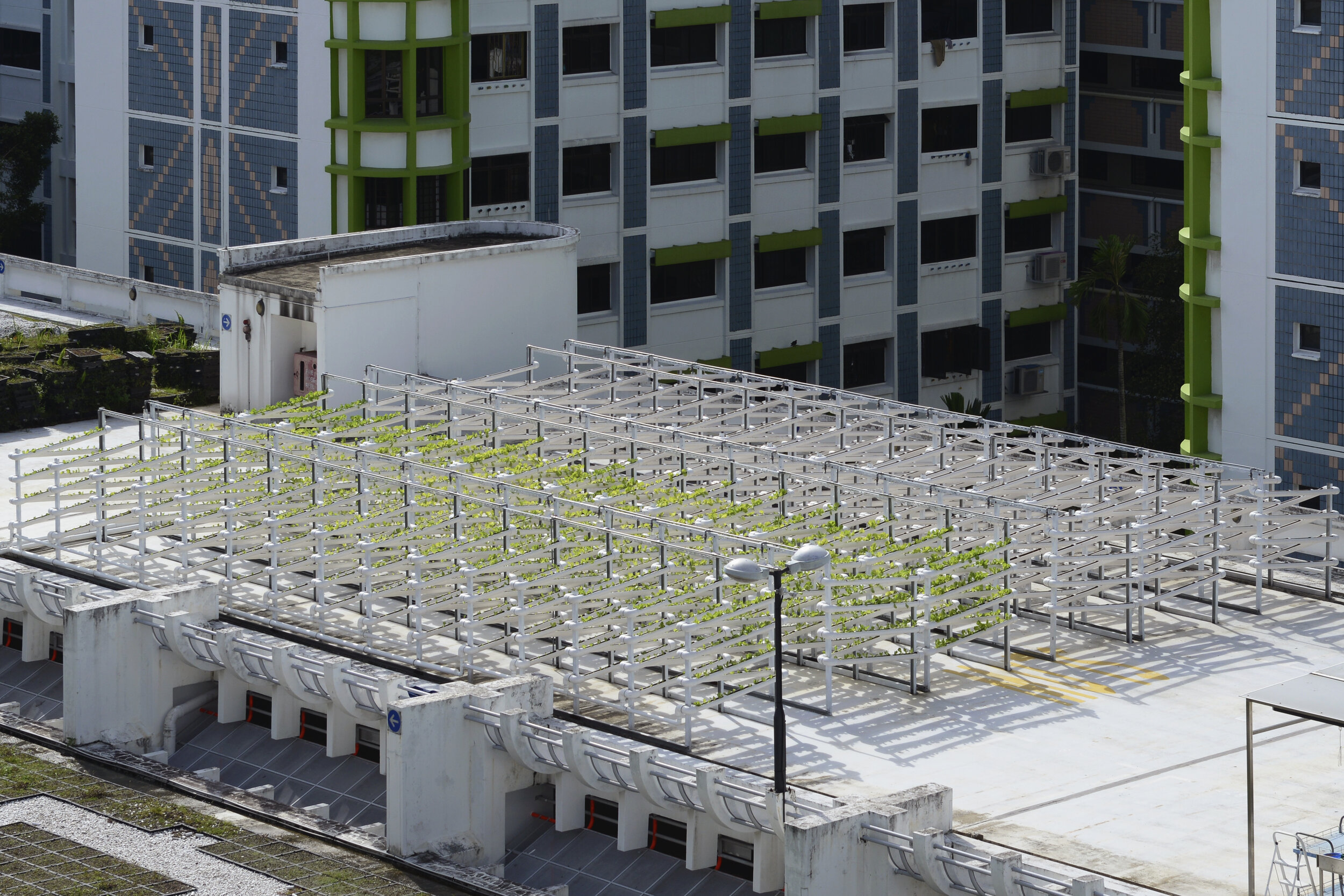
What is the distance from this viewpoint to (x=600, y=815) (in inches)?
1625

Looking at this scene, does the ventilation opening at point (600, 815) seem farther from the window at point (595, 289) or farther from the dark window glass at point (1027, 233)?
the dark window glass at point (1027, 233)

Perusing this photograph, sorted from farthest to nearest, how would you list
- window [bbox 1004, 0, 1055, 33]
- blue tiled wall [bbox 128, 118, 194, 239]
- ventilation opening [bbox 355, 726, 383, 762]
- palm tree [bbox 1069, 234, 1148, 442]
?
palm tree [bbox 1069, 234, 1148, 442], window [bbox 1004, 0, 1055, 33], blue tiled wall [bbox 128, 118, 194, 239], ventilation opening [bbox 355, 726, 383, 762]

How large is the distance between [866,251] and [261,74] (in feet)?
69.1

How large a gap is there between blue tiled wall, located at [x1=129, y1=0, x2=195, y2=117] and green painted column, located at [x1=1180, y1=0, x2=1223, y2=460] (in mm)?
33911

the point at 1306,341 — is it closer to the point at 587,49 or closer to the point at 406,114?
the point at 587,49

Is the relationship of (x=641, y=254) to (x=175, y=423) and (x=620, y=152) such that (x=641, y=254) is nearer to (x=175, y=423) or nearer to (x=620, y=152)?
(x=620, y=152)

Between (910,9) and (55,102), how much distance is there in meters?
35.7

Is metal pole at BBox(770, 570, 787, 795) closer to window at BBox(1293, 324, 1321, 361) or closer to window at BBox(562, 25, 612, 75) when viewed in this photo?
window at BBox(1293, 324, 1321, 361)

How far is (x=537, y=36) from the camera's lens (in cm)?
7219

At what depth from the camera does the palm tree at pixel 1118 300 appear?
84.7 meters

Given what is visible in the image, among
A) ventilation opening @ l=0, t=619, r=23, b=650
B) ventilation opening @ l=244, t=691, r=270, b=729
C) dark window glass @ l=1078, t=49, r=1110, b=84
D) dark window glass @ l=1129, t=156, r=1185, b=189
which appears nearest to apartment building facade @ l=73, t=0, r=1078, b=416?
dark window glass @ l=1129, t=156, r=1185, b=189

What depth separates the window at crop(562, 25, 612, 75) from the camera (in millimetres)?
73375

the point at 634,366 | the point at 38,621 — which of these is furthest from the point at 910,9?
the point at 38,621

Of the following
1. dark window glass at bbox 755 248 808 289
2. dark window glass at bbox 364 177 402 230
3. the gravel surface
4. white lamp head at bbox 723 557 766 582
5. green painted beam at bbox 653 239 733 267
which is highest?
dark window glass at bbox 364 177 402 230
